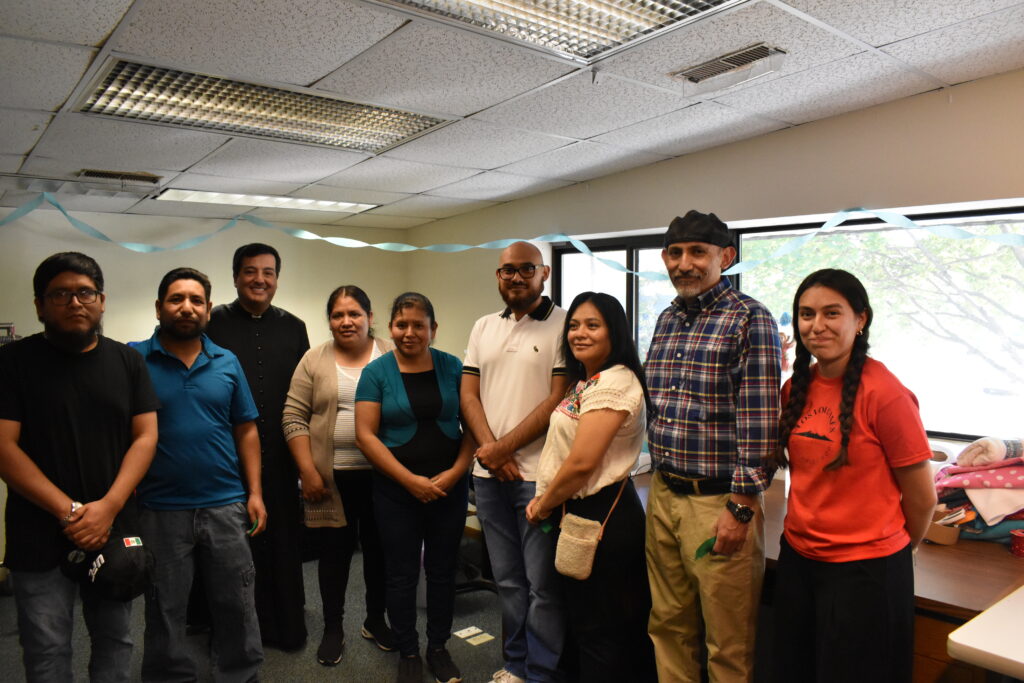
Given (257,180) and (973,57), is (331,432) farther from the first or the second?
(973,57)

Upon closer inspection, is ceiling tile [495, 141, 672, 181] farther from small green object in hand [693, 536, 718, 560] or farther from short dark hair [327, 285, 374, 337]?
small green object in hand [693, 536, 718, 560]

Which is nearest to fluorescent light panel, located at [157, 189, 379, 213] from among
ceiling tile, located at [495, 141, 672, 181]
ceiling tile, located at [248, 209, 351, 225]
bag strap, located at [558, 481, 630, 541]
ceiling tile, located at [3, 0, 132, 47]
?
ceiling tile, located at [248, 209, 351, 225]

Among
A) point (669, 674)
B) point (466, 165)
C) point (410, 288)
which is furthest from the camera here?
point (410, 288)

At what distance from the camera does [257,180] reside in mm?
3863

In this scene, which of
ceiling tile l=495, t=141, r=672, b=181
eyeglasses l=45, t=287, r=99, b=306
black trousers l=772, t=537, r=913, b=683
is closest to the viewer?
black trousers l=772, t=537, r=913, b=683

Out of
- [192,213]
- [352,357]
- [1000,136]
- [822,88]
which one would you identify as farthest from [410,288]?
[1000,136]

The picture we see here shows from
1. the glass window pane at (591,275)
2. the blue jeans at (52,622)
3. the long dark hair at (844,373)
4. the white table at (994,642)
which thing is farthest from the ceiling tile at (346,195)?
the white table at (994,642)

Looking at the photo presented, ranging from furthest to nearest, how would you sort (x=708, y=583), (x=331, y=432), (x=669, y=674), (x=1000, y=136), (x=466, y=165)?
(x=466, y=165) < (x=331, y=432) < (x=1000, y=136) < (x=669, y=674) < (x=708, y=583)

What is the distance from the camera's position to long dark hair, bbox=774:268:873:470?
68.1 inches

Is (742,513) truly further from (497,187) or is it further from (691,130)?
(497,187)

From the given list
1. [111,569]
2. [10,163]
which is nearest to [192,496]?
[111,569]

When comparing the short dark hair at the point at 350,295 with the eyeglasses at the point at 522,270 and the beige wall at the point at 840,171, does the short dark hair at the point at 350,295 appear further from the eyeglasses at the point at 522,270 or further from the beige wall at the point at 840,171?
the beige wall at the point at 840,171

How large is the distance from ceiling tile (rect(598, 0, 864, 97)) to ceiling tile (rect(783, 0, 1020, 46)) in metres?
0.05

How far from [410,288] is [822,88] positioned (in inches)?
155
